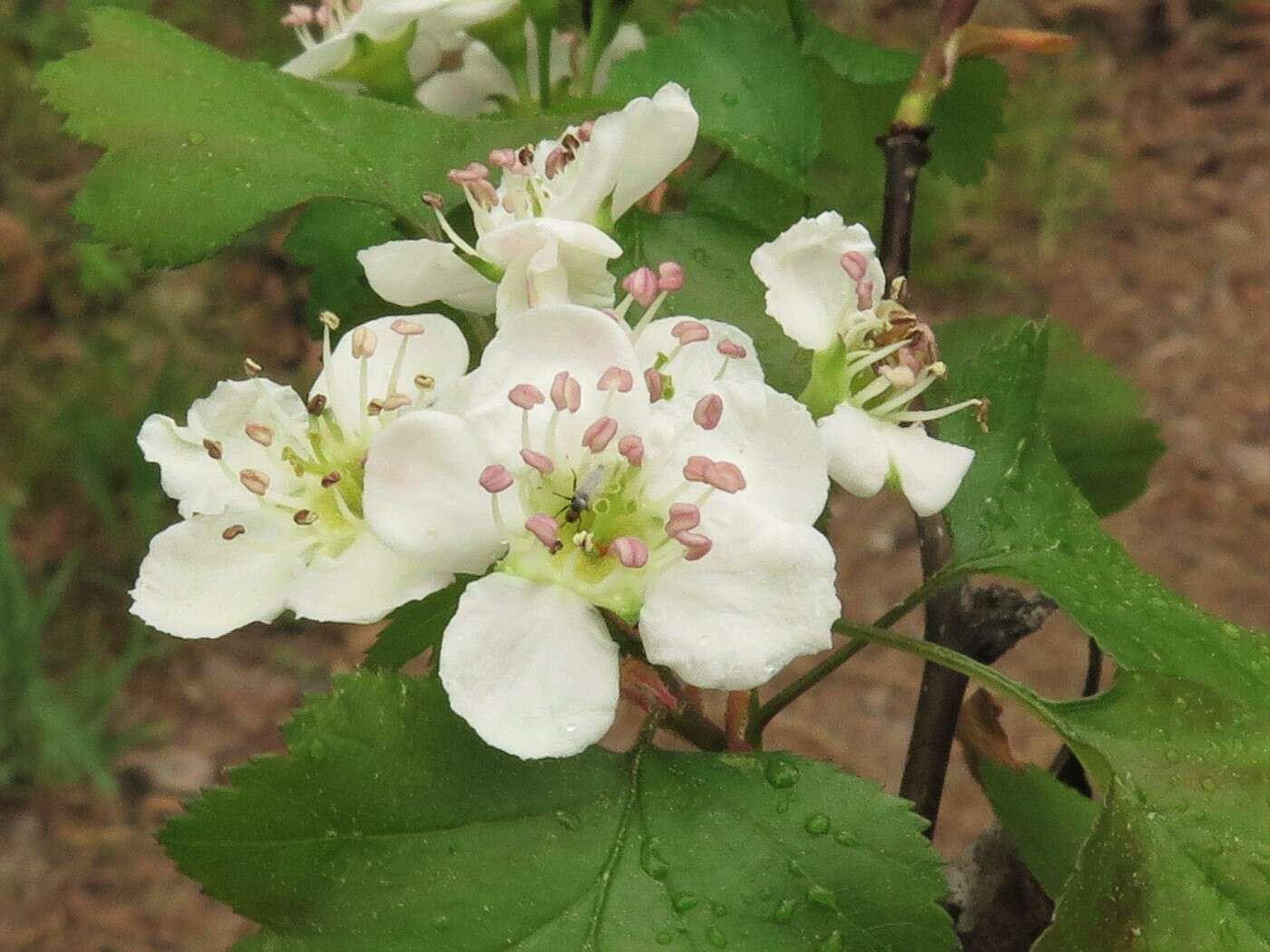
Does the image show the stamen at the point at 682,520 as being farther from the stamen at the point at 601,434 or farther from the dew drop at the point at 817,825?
the dew drop at the point at 817,825

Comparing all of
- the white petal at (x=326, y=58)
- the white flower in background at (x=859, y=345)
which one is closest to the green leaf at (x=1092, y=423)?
the white flower in background at (x=859, y=345)

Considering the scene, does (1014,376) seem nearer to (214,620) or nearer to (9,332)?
(214,620)

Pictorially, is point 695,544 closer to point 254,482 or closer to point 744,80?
point 254,482

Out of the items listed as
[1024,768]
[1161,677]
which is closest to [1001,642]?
[1024,768]

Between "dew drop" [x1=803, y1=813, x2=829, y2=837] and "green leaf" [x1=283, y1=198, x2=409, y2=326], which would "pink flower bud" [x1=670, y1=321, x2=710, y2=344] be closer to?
"dew drop" [x1=803, y1=813, x2=829, y2=837]

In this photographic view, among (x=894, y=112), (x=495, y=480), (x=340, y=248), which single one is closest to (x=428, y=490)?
(x=495, y=480)

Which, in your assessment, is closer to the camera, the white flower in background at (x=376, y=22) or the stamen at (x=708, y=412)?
the stamen at (x=708, y=412)
